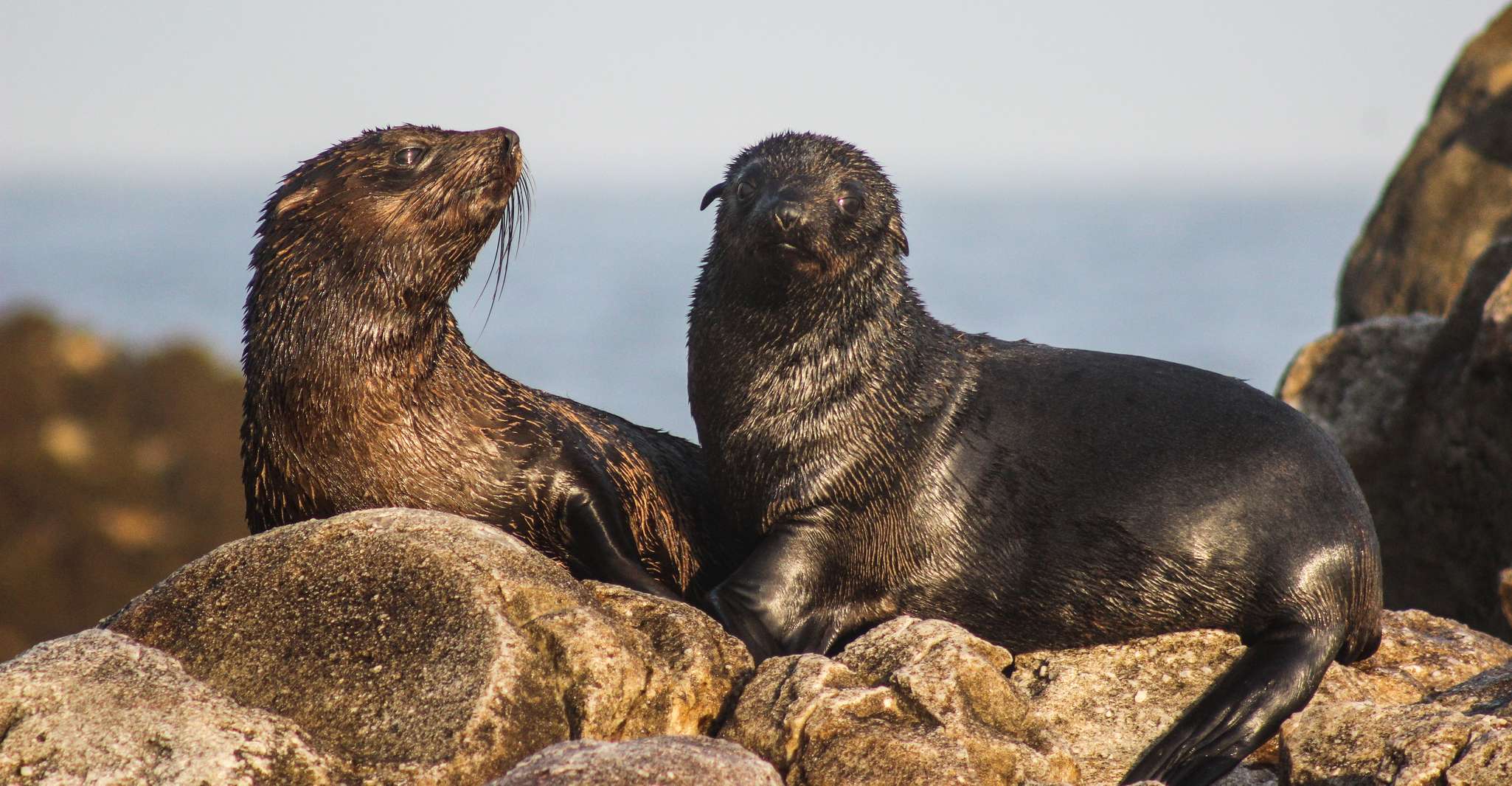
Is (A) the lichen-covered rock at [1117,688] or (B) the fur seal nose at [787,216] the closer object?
(A) the lichen-covered rock at [1117,688]

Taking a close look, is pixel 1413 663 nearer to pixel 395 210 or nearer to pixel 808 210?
pixel 808 210

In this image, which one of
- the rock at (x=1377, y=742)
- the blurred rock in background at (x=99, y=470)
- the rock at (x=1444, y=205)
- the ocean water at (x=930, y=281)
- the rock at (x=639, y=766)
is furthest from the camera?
the ocean water at (x=930, y=281)

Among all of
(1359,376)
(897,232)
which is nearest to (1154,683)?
(897,232)

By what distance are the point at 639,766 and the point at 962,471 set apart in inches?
115

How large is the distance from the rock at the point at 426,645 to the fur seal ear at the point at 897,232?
2.22m

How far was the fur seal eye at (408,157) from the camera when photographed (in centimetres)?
680

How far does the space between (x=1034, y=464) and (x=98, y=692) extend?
376 cm

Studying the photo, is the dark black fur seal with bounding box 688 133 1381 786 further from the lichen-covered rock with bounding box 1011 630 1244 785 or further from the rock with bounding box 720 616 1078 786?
the rock with bounding box 720 616 1078 786

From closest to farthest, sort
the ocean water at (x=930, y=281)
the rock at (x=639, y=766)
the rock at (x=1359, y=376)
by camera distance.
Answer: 1. the rock at (x=639, y=766)
2. the rock at (x=1359, y=376)
3. the ocean water at (x=930, y=281)

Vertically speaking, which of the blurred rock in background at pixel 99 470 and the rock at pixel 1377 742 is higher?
the blurred rock in background at pixel 99 470

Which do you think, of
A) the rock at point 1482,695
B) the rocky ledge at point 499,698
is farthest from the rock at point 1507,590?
the rocky ledge at point 499,698

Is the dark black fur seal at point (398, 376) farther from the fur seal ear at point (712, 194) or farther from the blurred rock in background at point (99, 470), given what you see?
the blurred rock in background at point (99, 470)

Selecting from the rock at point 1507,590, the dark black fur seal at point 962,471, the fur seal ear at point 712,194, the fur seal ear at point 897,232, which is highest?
the fur seal ear at point 712,194

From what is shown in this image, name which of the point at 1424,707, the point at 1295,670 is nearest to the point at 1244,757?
the point at 1295,670
